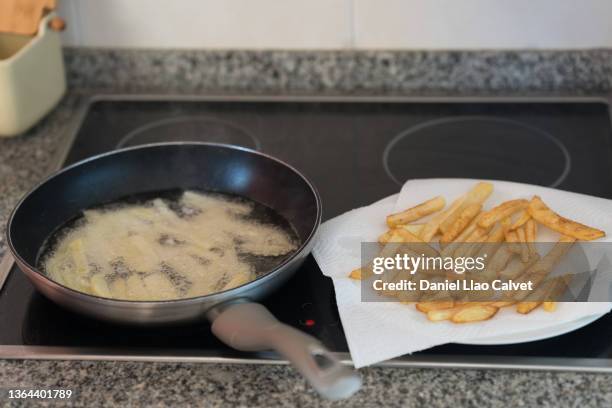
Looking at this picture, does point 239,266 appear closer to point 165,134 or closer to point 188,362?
point 188,362

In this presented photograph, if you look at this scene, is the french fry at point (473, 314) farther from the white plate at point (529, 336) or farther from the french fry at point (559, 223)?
the french fry at point (559, 223)

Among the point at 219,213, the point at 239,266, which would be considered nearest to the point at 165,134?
the point at 219,213

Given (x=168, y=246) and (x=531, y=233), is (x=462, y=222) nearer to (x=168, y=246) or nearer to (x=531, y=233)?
(x=531, y=233)

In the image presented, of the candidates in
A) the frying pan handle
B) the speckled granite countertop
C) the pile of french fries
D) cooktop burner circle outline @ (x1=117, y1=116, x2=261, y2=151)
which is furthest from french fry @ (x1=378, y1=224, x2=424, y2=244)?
the speckled granite countertop

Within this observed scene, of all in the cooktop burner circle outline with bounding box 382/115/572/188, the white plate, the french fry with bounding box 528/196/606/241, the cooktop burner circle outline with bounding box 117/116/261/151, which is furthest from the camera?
the cooktop burner circle outline with bounding box 117/116/261/151

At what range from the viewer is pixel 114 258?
985 mm

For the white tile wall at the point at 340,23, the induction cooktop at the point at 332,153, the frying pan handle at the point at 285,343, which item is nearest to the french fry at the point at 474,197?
the induction cooktop at the point at 332,153

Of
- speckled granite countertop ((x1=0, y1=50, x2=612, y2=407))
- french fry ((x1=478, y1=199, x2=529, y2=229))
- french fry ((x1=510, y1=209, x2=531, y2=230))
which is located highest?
speckled granite countertop ((x1=0, y1=50, x2=612, y2=407))

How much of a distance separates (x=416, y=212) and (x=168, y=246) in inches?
12.0

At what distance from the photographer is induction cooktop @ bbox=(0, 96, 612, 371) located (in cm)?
87

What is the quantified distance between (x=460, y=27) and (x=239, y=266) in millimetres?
612

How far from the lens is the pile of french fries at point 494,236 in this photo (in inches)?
34.0

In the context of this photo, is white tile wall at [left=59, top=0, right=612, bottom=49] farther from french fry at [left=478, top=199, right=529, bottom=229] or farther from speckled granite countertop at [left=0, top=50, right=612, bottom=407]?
french fry at [left=478, top=199, right=529, bottom=229]

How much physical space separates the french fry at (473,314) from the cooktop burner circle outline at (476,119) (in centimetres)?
36
